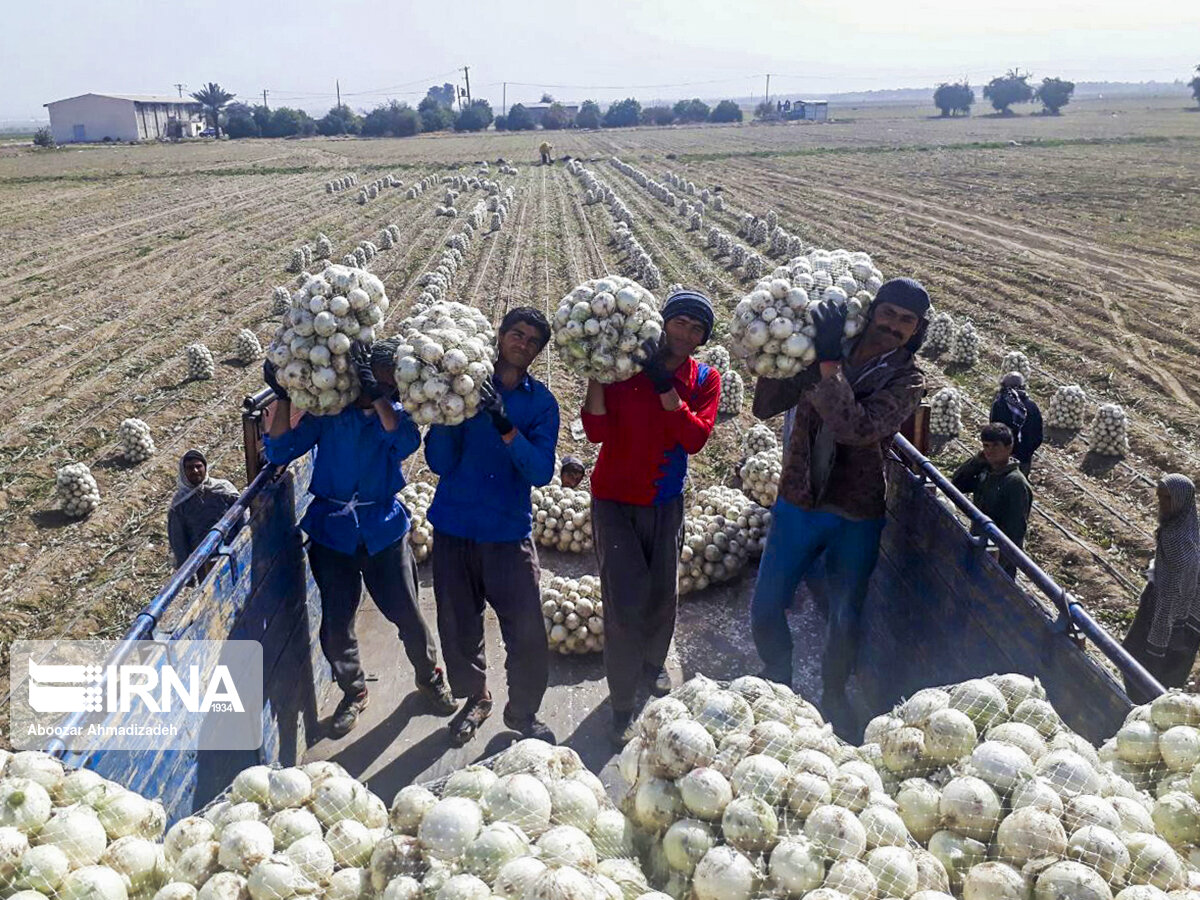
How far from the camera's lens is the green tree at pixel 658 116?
107 meters

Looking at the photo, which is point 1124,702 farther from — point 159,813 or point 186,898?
point 159,813

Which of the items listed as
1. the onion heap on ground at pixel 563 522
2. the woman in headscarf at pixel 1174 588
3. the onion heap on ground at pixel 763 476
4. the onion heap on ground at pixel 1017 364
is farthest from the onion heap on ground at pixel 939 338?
the woman in headscarf at pixel 1174 588

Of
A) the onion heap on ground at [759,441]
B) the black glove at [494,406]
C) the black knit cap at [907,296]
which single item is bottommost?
the onion heap on ground at [759,441]

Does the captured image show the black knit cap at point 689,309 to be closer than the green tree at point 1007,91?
Yes

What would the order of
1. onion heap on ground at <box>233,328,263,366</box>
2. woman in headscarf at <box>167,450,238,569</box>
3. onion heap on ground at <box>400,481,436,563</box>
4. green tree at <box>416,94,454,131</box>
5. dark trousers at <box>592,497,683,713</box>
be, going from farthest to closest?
green tree at <box>416,94,454,131</box>
onion heap on ground at <box>233,328,263,366</box>
onion heap on ground at <box>400,481,436,563</box>
woman in headscarf at <box>167,450,238,569</box>
dark trousers at <box>592,497,683,713</box>

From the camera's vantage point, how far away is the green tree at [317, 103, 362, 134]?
90.8 meters

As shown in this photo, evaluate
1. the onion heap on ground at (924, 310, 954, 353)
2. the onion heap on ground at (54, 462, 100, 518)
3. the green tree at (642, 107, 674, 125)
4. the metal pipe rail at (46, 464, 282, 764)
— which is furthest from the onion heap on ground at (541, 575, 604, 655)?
the green tree at (642, 107, 674, 125)

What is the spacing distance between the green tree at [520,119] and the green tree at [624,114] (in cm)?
984

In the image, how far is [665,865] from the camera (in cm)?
255

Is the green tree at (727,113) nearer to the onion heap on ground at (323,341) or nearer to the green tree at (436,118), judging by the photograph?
the green tree at (436,118)

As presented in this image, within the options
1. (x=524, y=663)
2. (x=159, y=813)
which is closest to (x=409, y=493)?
(x=524, y=663)

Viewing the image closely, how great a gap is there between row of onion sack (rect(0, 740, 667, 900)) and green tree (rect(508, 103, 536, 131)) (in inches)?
4156

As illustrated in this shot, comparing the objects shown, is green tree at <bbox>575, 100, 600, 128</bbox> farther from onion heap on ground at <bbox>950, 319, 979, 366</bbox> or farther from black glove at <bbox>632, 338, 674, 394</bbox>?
black glove at <bbox>632, 338, 674, 394</bbox>

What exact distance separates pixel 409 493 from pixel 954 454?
6380mm
